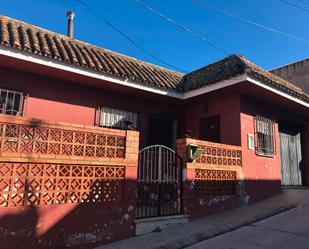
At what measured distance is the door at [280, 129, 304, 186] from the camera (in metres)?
11.1

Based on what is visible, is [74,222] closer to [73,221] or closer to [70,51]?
[73,221]

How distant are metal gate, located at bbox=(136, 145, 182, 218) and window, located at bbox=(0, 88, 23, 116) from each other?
10.9 ft

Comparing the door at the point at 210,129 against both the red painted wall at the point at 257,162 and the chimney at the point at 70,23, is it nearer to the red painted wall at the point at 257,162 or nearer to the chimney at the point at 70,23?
the red painted wall at the point at 257,162

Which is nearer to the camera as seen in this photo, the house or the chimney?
the house

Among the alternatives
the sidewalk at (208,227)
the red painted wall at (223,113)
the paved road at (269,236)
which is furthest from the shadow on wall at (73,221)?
the red painted wall at (223,113)

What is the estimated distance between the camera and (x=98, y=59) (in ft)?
28.7

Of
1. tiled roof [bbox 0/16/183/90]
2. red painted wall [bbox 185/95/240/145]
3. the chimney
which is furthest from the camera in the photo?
the chimney

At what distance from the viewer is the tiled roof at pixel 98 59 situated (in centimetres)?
712

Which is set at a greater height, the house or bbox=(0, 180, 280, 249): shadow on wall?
the house

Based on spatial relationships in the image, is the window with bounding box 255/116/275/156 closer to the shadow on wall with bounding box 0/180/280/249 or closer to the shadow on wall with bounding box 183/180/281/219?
the shadow on wall with bounding box 183/180/281/219

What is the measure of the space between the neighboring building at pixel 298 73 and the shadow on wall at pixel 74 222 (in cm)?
1419

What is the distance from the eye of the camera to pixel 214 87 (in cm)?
877

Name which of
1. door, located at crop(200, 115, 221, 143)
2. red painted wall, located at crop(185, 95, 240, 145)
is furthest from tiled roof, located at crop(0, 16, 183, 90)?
door, located at crop(200, 115, 221, 143)

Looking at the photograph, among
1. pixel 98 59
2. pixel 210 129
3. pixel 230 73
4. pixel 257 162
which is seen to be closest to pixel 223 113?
pixel 210 129
